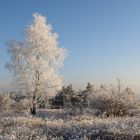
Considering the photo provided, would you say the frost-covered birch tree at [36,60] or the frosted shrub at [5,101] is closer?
the frost-covered birch tree at [36,60]

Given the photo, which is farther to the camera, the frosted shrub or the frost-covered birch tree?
the frosted shrub

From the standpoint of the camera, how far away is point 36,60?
41906mm

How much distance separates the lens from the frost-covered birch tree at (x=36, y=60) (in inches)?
1638

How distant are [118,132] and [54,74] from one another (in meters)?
28.9

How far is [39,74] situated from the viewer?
42.3 metres

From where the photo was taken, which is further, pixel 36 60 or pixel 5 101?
pixel 5 101

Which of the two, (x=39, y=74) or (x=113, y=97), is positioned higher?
(x=39, y=74)

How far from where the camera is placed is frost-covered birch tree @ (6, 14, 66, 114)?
41594mm

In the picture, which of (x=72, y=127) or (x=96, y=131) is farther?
(x=72, y=127)

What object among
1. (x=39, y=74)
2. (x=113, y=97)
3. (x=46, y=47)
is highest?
(x=46, y=47)

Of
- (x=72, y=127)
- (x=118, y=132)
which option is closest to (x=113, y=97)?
(x=72, y=127)

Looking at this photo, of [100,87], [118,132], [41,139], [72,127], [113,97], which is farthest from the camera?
[100,87]

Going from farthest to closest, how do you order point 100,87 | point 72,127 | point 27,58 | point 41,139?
1. point 27,58
2. point 100,87
3. point 72,127
4. point 41,139

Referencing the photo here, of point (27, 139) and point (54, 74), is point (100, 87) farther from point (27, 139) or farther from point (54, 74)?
point (27, 139)
